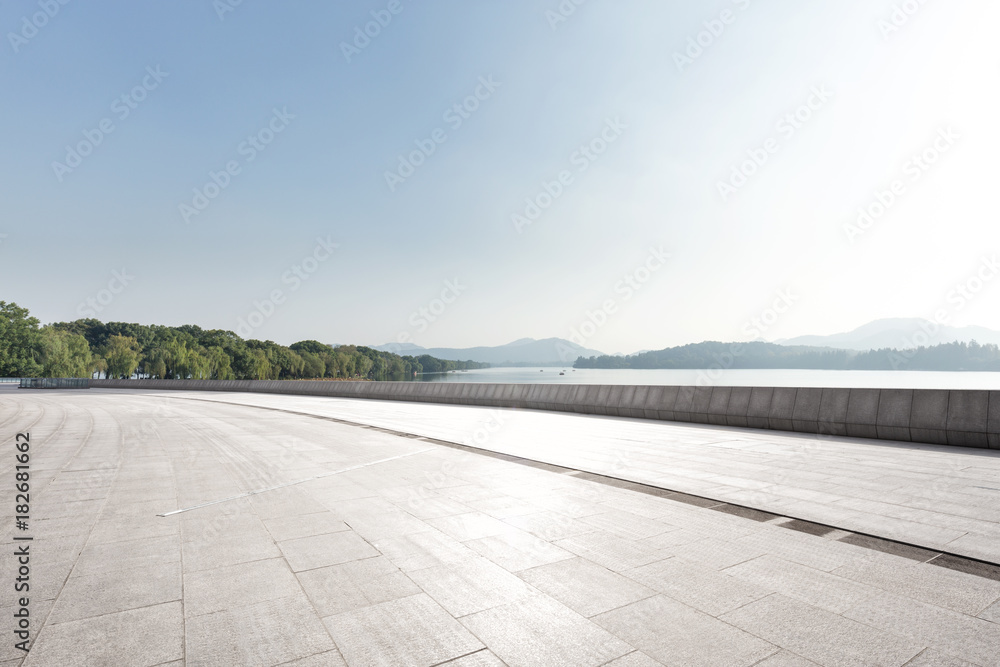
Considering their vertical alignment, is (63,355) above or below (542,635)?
above

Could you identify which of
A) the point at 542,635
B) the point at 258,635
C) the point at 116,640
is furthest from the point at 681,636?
the point at 116,640

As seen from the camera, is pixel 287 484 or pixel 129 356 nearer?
pixel 287 484

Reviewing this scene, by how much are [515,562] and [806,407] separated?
1075 centimetres

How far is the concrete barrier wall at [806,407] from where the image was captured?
32.7 feet

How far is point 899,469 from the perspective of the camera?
7.93m

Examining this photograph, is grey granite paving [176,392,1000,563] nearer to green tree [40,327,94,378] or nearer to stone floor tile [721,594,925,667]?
stone floor tile [721,594,925,667]

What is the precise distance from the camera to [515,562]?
13.8ft

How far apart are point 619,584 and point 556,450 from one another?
254 inches

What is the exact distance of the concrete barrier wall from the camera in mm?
9977

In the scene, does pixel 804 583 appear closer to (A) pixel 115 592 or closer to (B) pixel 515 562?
(B) pixel 515 562

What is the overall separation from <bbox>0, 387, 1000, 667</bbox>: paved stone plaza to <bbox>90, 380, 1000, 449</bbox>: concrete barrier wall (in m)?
1.55

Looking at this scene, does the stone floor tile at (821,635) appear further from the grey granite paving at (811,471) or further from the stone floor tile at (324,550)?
the stone floor tile at (324,550)

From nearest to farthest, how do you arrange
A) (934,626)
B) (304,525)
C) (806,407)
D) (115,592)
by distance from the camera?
1. (934,626)
2. (115,592)
3. (304,525)
4. (806,407)

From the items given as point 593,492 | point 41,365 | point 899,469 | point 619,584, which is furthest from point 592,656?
point 41,365
